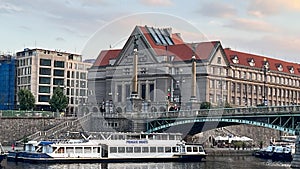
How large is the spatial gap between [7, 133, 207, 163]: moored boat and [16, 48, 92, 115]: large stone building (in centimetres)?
6785

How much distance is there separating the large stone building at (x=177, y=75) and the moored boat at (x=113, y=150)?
124 feet

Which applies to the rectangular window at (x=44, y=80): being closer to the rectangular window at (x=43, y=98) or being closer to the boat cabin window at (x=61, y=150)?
the rectangular window at (x=43, y=98)

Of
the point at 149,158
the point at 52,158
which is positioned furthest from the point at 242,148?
the point at 52,158

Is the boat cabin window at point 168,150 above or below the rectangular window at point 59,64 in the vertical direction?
below

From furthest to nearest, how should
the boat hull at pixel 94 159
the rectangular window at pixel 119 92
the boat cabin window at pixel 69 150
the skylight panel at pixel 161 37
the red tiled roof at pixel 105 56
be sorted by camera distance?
the red tiled roof at pixel 105 56
the skylight panel at pixel 161 37
the rectangular window at pixel 119 92
the boat cabin window at pixel 69 150
the boat hull at pixel 94 159

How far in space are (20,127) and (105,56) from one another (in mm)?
57278

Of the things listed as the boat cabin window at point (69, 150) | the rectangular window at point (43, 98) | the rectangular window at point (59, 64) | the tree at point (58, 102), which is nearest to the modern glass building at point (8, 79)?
the rectangular window at point (43, 98)

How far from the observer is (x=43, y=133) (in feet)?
324

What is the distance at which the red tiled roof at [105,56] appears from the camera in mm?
152750

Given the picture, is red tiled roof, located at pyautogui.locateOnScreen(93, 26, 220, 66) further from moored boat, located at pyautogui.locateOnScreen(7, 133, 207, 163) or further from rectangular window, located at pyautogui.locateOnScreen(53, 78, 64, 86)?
moored boat, located at pyautogui.locateOnScreen(7, 133, 207, 163)

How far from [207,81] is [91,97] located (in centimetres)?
3373

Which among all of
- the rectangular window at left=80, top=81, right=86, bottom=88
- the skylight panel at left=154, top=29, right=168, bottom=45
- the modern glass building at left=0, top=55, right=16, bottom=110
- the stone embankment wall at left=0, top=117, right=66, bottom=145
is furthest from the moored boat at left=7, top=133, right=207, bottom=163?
the rectangular window at left=80, top=81, right=86, bottom=88

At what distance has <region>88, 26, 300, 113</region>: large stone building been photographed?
134 m

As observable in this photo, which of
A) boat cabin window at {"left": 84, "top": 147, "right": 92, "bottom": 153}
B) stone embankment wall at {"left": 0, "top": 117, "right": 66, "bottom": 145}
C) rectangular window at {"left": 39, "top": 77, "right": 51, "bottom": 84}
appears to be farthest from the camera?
rectangular window at {"left": 39, "top": 77, "right": 51, "bottom": 84}
